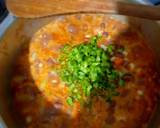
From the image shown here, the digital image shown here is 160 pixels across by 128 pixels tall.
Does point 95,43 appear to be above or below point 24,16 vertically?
below

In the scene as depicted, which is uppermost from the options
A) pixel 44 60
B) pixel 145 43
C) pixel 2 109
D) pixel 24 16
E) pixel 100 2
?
pixel 100 2

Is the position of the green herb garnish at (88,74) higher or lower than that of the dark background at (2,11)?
lower

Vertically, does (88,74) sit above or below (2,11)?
below

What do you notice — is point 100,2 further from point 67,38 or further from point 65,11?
point 67,38

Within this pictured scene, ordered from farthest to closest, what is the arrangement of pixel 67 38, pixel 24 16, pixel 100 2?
pixel 67 38 → pixel 24 16 → pixel 100 2

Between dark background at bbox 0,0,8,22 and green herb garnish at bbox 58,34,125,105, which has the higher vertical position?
dark background at bbox 0,0,8,22

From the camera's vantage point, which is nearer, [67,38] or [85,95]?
[85,95]

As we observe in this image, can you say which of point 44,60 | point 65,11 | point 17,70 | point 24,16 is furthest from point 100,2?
point 17,70

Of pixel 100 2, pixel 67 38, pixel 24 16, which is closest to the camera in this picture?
pixel 100 2
